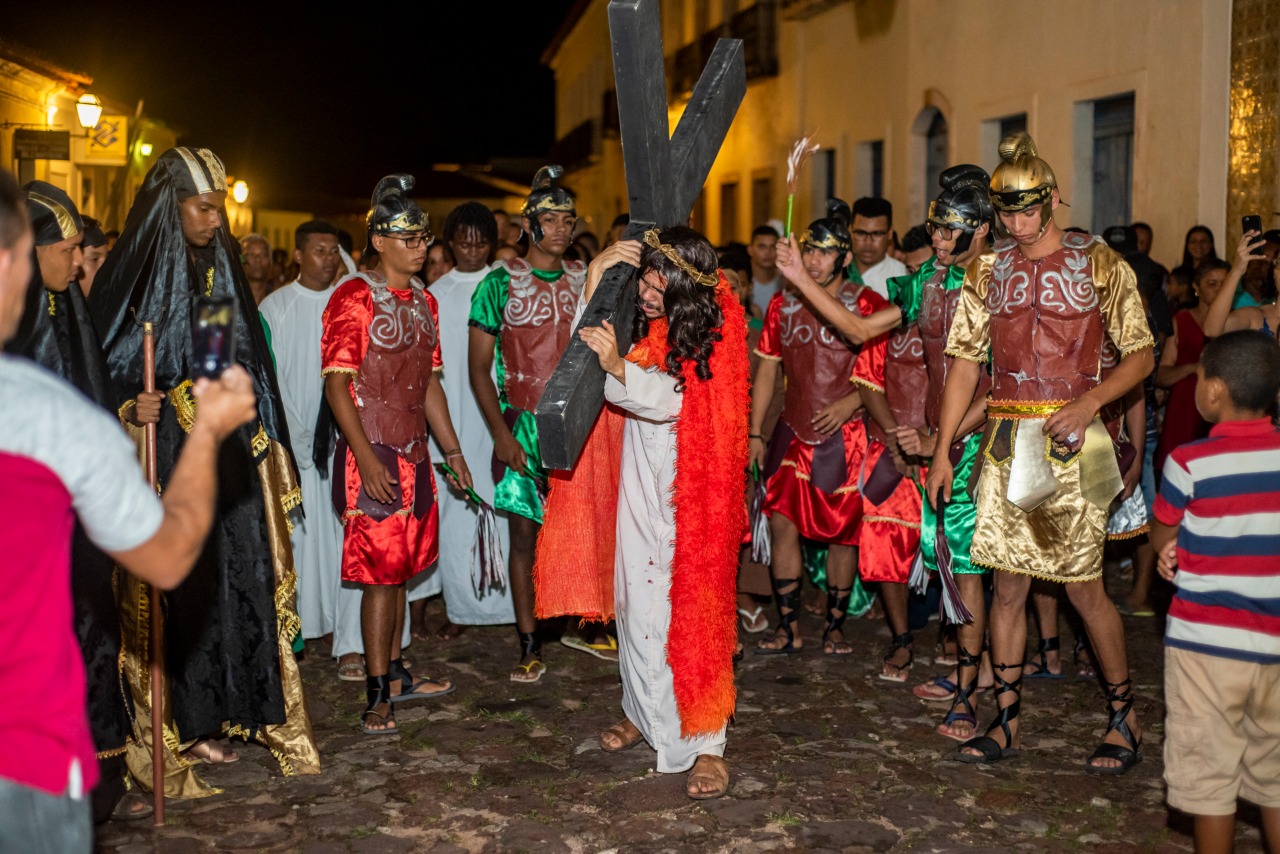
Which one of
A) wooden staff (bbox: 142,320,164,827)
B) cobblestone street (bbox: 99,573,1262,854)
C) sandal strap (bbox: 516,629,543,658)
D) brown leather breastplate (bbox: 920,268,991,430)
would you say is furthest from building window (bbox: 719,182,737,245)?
wooden staff (bbox: 142,320,164,827)

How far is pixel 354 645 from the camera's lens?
6812 millimetres

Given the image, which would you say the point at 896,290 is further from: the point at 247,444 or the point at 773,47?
the point at 773,47

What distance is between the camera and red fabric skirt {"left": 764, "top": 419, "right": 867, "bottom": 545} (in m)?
6.93

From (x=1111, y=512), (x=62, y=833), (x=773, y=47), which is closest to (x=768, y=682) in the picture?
(x=1111, y=512)

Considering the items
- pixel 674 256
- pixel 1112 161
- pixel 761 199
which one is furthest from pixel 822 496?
pixel 761 199

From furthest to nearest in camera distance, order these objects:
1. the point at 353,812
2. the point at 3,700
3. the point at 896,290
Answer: the point at 896,290
the point at 353,812
the point at 3,700

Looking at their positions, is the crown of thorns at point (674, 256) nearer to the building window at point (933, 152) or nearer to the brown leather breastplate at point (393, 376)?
the brown leather breastplate at point (393, 376)

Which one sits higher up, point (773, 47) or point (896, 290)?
point (773, 47)

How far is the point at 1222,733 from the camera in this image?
3.85m

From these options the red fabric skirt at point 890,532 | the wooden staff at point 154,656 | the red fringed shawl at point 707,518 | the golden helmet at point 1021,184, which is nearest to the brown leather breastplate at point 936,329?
the red fabric skirt at point 890,532

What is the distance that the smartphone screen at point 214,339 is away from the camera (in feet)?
8.77

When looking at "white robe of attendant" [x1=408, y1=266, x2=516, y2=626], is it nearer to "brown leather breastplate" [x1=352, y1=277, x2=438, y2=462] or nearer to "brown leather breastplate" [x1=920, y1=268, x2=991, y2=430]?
"brown leather breastplate" [x1=352, y1=277, x2=438, y2=462]

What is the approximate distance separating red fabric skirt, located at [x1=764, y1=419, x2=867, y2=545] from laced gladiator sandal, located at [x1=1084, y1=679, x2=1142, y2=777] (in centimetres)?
190

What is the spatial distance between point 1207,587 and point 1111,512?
2.02 m
